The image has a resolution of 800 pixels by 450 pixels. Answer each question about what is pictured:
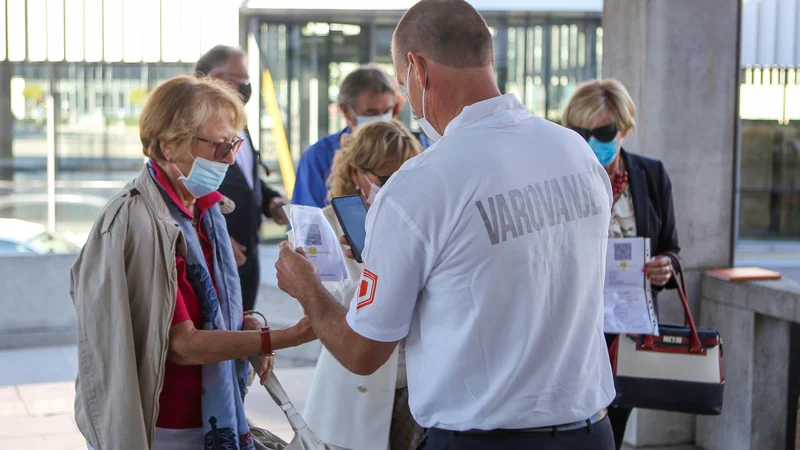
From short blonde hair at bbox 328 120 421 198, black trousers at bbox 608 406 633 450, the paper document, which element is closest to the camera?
short blonde hair at bbox 328 120 421 198

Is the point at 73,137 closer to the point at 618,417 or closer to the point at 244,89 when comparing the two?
the point at 244,89

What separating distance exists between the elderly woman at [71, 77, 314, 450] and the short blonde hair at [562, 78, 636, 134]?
62.0 inches

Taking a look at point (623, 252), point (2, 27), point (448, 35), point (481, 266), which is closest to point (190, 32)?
point (2, 27)

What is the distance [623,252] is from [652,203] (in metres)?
0.32

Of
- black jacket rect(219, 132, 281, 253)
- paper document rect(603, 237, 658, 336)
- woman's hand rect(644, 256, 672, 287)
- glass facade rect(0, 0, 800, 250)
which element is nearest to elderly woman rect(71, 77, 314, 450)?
paper document rect(603, 237, 658, 336)

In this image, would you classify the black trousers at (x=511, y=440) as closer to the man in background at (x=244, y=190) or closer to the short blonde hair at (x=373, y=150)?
the short blonde hair at (x=373, y=150)

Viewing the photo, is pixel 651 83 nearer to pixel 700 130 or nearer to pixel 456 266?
pixel 700 130

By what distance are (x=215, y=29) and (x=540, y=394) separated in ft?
30.9

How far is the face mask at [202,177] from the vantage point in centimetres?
252

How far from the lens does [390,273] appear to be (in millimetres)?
1860

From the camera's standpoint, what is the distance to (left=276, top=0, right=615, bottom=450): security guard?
1.84m

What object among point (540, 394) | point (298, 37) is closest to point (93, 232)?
point (540, 394)

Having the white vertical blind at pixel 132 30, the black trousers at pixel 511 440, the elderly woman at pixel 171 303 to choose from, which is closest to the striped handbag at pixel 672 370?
the elderly woman at pixel 171 303

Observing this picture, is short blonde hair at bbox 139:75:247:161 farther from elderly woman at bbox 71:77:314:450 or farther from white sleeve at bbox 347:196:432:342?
white sleeve at bbox 347:196:432:342
